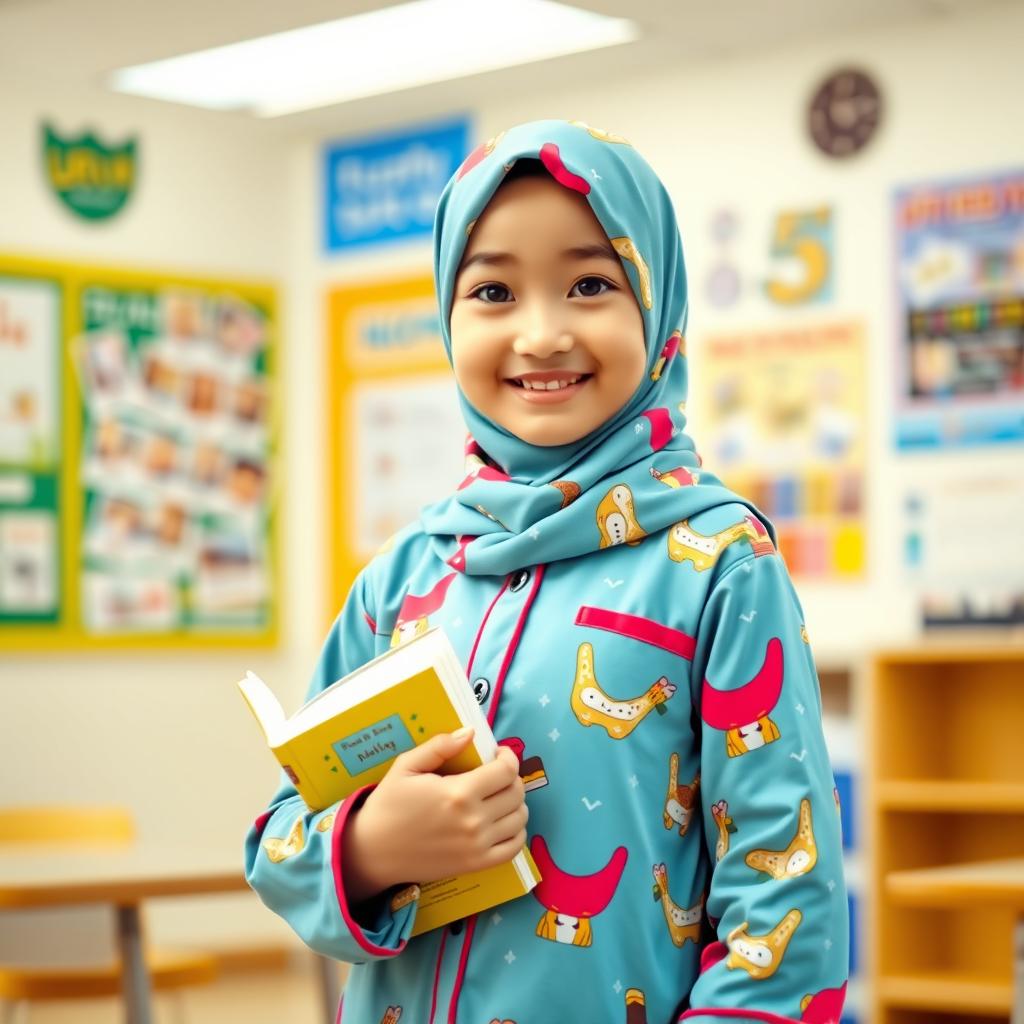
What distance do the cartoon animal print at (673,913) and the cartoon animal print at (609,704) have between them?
0.10m

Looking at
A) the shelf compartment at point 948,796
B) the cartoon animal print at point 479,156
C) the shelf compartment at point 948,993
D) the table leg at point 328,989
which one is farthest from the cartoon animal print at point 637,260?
the shelf compartment at point 948,993

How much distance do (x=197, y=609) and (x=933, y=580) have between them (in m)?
2.56

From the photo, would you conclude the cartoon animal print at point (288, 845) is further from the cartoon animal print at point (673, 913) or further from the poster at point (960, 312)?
the poster at point (960, 312)

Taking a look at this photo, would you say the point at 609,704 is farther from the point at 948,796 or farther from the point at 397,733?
the point at 948,796

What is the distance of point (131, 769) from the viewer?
586 cm

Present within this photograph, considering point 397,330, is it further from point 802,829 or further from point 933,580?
point 802,829

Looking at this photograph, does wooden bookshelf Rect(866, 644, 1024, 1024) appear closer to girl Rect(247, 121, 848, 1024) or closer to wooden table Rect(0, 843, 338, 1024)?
wooden table Rect(0, 843, 338, 1024)

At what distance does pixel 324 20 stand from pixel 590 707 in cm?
389

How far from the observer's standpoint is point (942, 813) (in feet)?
15.7

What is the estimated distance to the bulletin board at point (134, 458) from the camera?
5680 millimetres

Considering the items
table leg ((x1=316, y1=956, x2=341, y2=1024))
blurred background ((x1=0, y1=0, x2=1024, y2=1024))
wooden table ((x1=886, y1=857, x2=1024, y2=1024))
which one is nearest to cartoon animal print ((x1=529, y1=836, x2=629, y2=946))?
wooden table ((x1=886, y1=857, x2=1024, y2=1024))

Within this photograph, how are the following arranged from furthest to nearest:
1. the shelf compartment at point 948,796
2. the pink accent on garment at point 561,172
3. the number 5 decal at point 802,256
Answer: the number 5 decal at point 802,256 < the shelf compartment at point 948,796 < the pink accent on garment at point 561,172

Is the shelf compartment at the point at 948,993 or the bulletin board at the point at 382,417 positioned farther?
the bulletin board at the point at 382,417

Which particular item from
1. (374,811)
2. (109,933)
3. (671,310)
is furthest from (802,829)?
(109,933)
